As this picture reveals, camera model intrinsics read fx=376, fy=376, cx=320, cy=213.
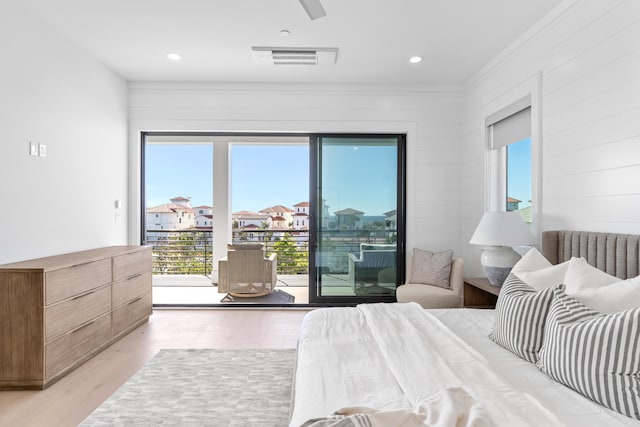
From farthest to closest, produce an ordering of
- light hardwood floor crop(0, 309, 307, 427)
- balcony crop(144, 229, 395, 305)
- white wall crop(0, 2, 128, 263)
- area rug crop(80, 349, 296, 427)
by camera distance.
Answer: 1. balcony crop(144, 229, 395, 305)
2. white wall crop(0, 2, 128, 263)
3. light hardwood floor crop(0, 309, 307, 427)
4. area rug crop(80, 349, 296, 427)

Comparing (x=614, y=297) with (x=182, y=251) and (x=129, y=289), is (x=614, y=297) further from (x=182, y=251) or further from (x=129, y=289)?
(x=182, y=251)

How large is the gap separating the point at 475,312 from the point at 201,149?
5.41m

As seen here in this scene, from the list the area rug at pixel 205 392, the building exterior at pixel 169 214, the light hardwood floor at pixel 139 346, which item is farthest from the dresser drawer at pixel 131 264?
the building exterior at pixel 169 214

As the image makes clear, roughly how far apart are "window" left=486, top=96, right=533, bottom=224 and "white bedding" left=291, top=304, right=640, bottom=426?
1.85m

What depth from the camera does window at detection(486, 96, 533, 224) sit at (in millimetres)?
3387

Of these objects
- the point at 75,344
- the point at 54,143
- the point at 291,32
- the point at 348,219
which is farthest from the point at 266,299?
the point at 291,32

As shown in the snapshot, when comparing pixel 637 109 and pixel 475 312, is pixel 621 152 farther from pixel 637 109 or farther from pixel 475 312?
pixel 475 312

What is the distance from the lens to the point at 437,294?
3.83 metres

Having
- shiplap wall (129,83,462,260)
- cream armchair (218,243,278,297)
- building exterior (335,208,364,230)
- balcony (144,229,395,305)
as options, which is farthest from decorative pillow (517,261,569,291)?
balcony (144,229,395,305)

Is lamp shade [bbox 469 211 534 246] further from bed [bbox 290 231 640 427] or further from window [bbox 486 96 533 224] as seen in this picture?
bed [bbox 290 231 640 427]

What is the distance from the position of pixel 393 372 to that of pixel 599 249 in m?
1.63

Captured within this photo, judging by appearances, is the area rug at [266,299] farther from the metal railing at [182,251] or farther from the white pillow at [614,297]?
the white pillow at [614,297]

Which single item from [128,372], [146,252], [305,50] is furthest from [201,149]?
[128,372]

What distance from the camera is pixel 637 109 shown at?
2.11 m
